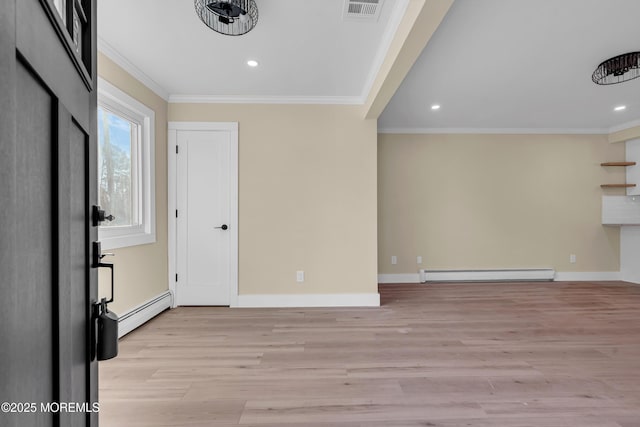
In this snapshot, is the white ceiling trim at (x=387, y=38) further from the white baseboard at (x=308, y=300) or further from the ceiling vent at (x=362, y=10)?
the white baseboard at (x=308, y=300)

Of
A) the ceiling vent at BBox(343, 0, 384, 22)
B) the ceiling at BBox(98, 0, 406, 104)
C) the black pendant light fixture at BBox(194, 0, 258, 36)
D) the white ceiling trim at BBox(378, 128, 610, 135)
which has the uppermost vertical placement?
the ceiling at BBox(98, 0, 406, 104)

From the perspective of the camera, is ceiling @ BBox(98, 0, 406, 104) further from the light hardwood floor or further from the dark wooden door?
the light hardwood floor

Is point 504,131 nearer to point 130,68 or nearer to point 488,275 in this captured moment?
point 488,275

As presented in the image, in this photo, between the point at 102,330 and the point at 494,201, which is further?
the point at 494,201

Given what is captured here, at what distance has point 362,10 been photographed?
1978 millimetres

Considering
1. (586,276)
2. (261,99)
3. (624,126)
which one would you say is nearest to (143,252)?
(261,99)

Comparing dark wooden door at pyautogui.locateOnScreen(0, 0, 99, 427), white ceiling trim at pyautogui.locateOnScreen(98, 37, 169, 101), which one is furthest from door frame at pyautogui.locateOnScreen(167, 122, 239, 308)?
dark wooden door at pyautogui.locateOnScreen(0, 0, 99, 427)

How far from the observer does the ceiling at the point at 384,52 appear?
2027mm

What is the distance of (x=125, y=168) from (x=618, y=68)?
186 inches

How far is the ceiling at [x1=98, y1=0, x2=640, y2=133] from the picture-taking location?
2027 millimetres

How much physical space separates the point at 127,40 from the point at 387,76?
85.1 inches

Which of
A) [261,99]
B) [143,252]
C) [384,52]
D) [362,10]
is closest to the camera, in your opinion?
[362,10]

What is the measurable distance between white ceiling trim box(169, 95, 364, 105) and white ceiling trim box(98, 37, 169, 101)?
20cm

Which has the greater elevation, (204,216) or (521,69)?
(521,69)
